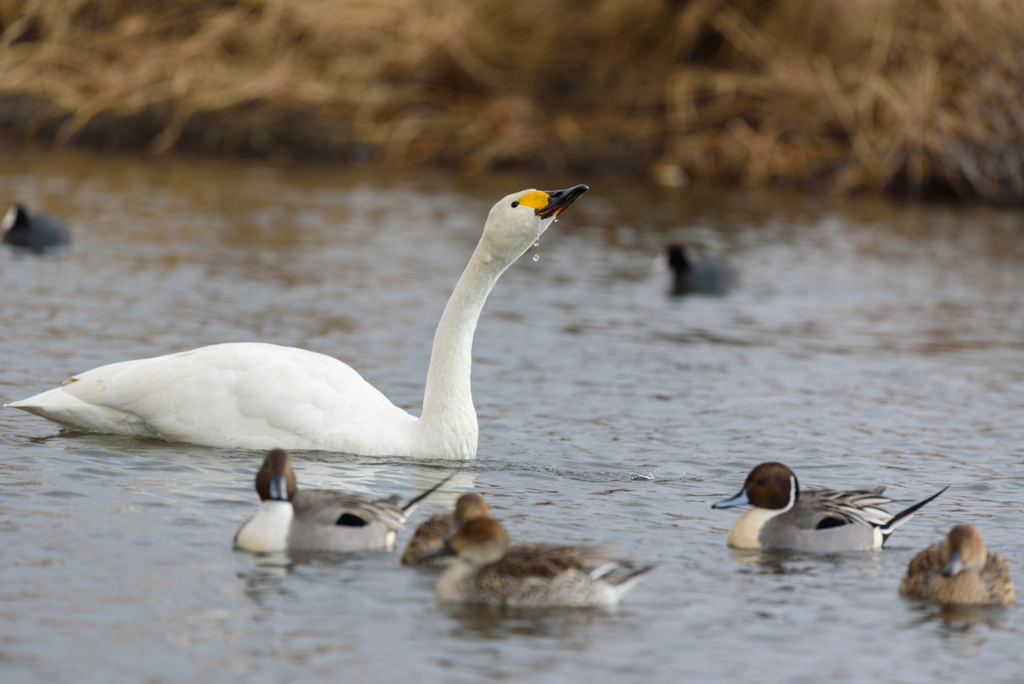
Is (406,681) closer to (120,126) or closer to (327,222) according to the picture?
(327,222)

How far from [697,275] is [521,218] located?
29.5ft

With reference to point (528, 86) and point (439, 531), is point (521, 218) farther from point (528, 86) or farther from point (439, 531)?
point (528, 86)

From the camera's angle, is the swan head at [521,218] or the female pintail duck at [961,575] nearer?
the female pintail duck at [961,575]

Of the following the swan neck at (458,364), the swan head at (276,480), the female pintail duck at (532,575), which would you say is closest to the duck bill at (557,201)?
the swan neck at (458,364)

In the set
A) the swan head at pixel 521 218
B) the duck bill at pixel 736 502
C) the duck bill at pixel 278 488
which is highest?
the swan head at pixel 521 218

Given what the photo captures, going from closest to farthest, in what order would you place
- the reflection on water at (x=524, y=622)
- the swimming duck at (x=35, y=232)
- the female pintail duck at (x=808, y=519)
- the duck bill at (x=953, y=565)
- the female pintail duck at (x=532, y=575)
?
the reflection on water at (x=524, y=622), the female pintail duck at (x=532, y=575), the duck bill at (x=953, y=565), the female pintail duck at (x=808, y=519), the swimming duck at (x=35, y=232)

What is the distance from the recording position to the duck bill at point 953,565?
244 inches

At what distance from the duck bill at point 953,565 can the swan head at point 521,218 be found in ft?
8.77

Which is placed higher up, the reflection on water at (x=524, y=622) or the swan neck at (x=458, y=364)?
the swan neck at (x=458, y=364)

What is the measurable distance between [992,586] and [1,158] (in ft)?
67.1

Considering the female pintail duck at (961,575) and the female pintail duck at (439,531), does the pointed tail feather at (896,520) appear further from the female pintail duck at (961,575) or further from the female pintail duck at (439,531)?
the female pintail duck at (439,531)

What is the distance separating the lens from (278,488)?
650cm

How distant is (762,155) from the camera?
26.5 metres

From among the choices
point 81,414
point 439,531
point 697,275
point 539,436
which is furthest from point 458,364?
point 697,275
